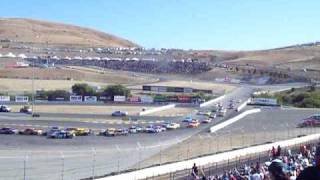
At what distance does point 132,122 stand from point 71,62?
81.6 metres

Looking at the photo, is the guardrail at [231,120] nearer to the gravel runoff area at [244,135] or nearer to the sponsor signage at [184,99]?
the gravel runoff area at [244,135]

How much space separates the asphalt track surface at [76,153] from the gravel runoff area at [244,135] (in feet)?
2.75

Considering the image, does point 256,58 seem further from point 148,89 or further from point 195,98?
point 195,98

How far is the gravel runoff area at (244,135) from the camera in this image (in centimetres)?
2848

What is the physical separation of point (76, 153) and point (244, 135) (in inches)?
475

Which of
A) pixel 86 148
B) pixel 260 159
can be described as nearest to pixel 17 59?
pixel 86 148

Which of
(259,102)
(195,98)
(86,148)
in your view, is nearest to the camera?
(86,148)

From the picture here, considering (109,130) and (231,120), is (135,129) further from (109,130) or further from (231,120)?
(231,120)

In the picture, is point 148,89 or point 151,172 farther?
point 148,89

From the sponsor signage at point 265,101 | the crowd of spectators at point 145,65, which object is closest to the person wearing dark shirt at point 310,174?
the sponsor signage at point 265,101

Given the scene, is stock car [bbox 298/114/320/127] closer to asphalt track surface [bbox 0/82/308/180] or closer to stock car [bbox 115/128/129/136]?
asphalt track surface [bbox 0/82/308/180]

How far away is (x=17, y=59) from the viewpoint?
4788 inches

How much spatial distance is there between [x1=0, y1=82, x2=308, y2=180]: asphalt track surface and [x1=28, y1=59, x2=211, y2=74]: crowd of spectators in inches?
3152

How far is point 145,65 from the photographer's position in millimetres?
128375
